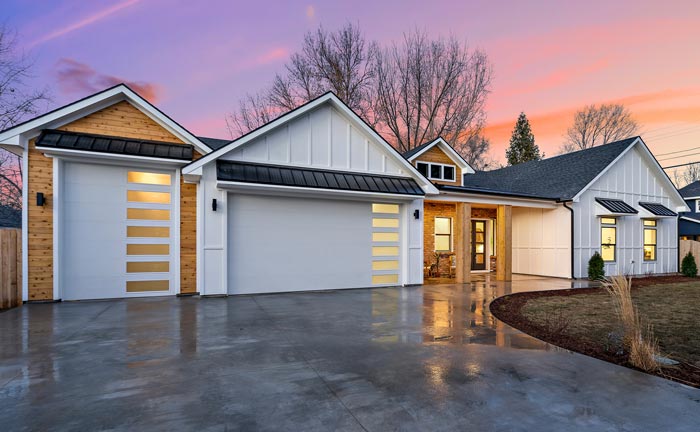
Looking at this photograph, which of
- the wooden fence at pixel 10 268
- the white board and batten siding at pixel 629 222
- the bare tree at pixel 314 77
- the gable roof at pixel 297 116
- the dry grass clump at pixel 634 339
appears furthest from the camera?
the bare tree at pixel 314 77

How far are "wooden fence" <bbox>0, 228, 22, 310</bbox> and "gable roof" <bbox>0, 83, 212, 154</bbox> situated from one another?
208cm

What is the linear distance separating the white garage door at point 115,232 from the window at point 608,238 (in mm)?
16613

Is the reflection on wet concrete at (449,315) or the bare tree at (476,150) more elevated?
the bare tree at (476,150)

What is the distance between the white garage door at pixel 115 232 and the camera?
847 cm

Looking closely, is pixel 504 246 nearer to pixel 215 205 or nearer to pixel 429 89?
pixel 215 205

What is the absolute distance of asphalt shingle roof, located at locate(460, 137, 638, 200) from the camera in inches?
572

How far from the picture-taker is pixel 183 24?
1294cm

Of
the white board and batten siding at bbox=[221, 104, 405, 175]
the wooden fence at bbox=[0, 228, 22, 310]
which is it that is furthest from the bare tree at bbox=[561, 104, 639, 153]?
the wooden fence at bbox=[0, 228, 22, 310]

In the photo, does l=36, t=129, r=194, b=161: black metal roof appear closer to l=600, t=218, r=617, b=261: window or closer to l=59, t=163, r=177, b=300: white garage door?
l=59, t=163, r=177, b=300: white garage door

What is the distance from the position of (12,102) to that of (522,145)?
3907 centimetres

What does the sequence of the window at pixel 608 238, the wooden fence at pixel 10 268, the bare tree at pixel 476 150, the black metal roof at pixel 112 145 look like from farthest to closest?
1. the bare tree at pixel 476 150
2. the window at pixel 608 238
3. the black metal roof at pixel 112 145
4. the wooden fence at pixel 10 268

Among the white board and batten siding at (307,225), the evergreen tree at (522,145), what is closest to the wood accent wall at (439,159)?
the white board and batten siding at (307,225)

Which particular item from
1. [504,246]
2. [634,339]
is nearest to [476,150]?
[504,246]

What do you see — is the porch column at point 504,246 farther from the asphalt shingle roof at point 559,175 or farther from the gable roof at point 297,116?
the gable roof at point 297,116
